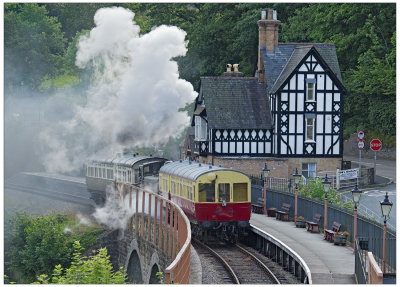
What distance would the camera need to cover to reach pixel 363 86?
5081cm

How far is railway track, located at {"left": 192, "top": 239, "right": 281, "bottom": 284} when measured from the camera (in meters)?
25.7

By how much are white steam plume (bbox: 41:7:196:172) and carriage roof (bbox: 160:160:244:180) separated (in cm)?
1055

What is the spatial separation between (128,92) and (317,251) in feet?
77.9

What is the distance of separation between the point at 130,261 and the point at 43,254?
381cm

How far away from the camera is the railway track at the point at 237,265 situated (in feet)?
84.4

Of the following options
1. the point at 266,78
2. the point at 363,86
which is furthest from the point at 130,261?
the point at 363,86

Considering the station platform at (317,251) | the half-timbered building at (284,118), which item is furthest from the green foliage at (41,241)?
the half-timbered building at (284,118)

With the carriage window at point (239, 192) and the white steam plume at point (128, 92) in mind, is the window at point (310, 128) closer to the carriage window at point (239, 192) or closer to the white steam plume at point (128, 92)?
the white steam plume at point (128, 92)

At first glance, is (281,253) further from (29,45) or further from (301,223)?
(29,45)

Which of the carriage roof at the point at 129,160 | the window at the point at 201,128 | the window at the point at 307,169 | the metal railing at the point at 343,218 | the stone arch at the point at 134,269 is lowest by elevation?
the stone arch at the point at 134,269

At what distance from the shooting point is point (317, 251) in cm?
2755

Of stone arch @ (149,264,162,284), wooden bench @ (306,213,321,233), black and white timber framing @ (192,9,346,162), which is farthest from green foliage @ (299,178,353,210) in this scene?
black and white timber framing @ (192,9,346,162)

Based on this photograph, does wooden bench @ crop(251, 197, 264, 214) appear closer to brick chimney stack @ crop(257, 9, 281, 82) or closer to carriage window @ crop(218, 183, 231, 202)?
carriage window @ crop(218, 183, 231, 202)

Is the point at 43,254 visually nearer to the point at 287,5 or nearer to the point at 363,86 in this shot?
the point at 363,86
